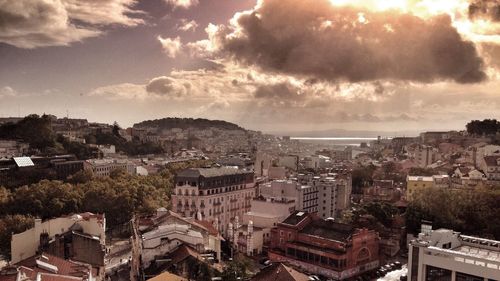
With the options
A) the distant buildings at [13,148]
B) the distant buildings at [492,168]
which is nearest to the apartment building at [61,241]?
the distant buildings at [492,168]

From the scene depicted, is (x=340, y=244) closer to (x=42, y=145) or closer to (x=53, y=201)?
(x=53, y=201)

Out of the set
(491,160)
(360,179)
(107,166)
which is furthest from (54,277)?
(107,166)

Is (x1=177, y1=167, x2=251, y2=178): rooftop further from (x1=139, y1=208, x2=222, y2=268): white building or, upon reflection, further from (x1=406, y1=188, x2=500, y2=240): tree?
(x1=406, y1=188, x2=500, y2=240): tree

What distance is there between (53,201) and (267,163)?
41.3 m

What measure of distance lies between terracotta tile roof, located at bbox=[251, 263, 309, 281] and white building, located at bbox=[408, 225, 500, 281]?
309 inches

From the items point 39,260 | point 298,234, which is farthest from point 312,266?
point 39,260

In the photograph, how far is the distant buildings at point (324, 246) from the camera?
37891 millimetres

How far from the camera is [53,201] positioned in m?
51.9

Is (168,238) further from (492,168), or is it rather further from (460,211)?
(492,168)

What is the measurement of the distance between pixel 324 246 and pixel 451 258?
1796 cm

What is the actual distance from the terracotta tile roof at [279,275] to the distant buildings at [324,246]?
9.26m

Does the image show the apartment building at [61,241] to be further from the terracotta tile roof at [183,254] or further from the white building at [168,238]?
the terracotta tile roof at [183,254]

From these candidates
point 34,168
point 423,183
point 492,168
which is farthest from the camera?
point 34,168

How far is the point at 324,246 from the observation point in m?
38.9
